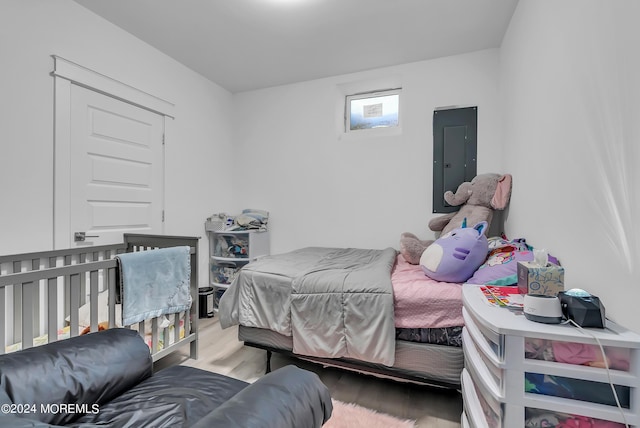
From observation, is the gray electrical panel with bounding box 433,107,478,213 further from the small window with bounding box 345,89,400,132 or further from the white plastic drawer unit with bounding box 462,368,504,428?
the white plastic drawer unit with bounding box 462,368,504,428

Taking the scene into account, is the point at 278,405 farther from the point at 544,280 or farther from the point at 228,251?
the point at 228,251

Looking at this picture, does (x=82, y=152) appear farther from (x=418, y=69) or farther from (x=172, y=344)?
(x=418, y=69)

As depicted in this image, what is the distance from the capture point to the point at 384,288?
5.49 feet

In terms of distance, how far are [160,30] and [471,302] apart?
9.70 feet

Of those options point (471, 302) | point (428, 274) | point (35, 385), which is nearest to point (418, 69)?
point (428, 274)

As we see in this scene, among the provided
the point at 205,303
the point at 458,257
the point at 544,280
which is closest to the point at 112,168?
the point at 205,303

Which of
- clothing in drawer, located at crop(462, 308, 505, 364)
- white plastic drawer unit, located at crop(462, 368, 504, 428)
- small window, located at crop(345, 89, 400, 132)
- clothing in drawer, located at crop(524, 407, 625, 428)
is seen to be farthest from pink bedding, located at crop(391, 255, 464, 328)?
small window, located at crop(345, 89, 400, 132)

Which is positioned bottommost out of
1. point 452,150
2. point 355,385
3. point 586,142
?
point 355,385

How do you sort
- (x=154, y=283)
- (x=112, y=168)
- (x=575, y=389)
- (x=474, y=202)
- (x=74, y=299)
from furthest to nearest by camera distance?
(x=474, y=202), (x=112, y=168), (x=154, y=283), (x=74, y=299), (x=575, y=389)

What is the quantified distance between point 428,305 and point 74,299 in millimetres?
1868

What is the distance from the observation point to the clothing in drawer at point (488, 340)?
91cm

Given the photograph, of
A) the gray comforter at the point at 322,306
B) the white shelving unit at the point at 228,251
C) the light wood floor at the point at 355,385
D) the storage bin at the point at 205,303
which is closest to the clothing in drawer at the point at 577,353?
the gray comforter at the point at 322,306

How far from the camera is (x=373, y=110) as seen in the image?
10.8 ft

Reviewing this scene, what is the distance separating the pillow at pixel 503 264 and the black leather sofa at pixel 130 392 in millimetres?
1086
